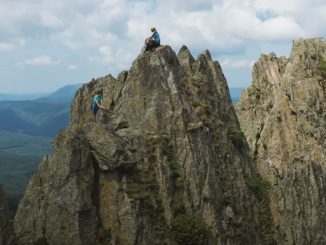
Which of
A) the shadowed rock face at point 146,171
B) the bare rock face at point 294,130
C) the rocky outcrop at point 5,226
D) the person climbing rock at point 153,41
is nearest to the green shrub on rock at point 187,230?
the shadowed rock face at point 146,171

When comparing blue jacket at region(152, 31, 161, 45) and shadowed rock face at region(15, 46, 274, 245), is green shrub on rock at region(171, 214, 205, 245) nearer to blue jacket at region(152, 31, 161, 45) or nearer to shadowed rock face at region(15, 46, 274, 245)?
shadowed rock face at region(15, 46, 274, 245)

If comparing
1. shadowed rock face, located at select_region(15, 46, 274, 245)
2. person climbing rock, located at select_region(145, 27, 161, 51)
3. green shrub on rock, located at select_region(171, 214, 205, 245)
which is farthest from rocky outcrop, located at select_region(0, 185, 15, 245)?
person climbing rock, located at select_region(145, 27, 161, 51)

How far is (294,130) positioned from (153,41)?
205 ft

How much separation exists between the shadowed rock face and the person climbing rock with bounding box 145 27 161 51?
2.57 ft

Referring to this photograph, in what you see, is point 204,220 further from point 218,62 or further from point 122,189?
point 218,62

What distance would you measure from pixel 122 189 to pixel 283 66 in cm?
9658

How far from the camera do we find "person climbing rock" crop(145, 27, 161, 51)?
187 ft

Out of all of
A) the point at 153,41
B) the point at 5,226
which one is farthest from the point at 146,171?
the point at 153,41

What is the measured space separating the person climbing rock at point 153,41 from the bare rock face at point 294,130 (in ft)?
93.3

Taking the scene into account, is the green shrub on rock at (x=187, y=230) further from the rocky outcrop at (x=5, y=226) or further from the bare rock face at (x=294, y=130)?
the bare rock face at (x=294, y=130)

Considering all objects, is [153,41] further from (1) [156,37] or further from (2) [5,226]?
(2) [5,226]

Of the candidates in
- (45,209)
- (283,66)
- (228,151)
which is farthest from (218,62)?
(283,66)

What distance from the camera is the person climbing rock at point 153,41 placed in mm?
56987

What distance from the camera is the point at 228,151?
2288 inches
